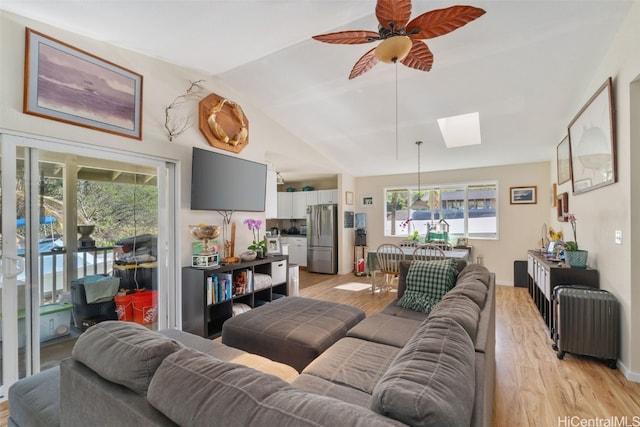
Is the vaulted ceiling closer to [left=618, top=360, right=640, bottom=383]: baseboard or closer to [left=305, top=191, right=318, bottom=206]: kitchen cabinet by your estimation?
[left=305, top=191, right=318, bottom=206]: kitchen cabinet

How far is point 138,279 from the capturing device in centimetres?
289

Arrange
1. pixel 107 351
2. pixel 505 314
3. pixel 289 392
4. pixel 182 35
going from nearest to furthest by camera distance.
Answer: pixel 289 392 → pixel 107 351 → pixel 182 35 → pixel 505 314

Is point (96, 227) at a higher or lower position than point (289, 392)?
higher

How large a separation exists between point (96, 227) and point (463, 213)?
19.0 feet

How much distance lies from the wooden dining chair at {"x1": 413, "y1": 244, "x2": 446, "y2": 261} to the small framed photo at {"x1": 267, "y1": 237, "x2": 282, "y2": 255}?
1.99 metres

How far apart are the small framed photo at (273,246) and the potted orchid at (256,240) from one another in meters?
0.08

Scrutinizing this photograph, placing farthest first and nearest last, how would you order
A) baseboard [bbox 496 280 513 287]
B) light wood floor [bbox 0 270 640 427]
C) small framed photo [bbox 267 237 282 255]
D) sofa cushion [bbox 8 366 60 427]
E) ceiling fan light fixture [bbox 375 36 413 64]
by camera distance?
1. baseboard [bbox 496 280 513 287]
2. small framed photo [bbox 267 237 282 255]
3. light wood floor [bbox 0 270 640 427]
4. ceiling fan light fixture [bbox 375 36 413 64]
5. sofa cushion [bbox 8 366 60 427]

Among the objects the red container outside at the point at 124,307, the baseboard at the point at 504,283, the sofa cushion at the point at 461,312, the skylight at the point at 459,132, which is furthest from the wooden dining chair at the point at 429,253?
the red container outside at the point at 124,307

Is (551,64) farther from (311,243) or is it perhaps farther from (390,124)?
(311,243)

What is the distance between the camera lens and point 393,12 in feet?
5.35

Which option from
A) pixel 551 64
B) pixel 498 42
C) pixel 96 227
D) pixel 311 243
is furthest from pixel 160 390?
pixel 311 243

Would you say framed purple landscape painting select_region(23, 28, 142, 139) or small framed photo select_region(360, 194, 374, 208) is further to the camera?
small framed photo select_region(360, 194, 374, 208)

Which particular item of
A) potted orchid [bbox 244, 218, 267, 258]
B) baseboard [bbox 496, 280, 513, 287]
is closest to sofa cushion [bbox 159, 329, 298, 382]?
potted orchid [bbox 244, 218, 267, 258]

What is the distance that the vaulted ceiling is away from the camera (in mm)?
2117
